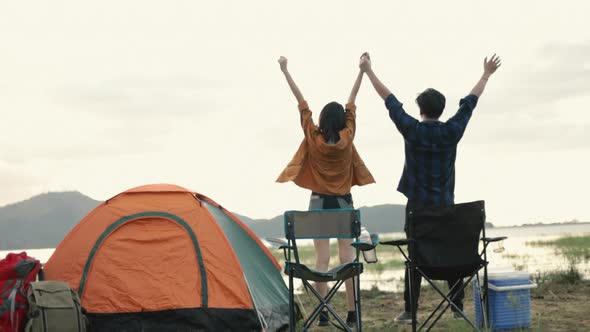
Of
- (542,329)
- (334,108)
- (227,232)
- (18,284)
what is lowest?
(542,329)

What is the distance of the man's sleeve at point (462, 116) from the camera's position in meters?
5.26

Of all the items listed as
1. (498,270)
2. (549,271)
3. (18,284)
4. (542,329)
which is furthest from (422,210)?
(549,271)

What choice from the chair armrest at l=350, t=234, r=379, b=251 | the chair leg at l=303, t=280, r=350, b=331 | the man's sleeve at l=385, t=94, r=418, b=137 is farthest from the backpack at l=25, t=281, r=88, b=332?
the man's sleeve at l=385, t=94, r=418, b=137

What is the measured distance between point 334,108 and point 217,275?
1661 millimetres

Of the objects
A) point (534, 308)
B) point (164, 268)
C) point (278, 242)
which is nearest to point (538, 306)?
point (534, 308)

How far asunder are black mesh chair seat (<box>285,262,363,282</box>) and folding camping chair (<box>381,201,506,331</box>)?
359 mm

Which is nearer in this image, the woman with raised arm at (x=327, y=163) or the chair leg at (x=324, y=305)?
the chair leg at (x=324, y=305)

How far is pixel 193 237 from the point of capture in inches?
230

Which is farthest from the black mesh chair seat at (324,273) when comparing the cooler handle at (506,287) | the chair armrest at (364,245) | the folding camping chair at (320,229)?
the cooler handle at (506,287)

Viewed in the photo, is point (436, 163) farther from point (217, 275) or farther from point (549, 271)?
point (549, 271)

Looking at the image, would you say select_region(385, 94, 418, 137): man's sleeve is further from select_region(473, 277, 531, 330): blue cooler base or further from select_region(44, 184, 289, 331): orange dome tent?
select_region(44, 184, 289, 331): orange dome tent

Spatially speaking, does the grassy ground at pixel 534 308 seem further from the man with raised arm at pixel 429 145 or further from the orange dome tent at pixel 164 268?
the man with raised arm at pixel 429 145

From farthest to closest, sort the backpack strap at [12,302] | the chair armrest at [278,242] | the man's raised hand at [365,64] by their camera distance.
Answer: the man's raised hand at [365,64] → the backpack strap at [12,302] → the chair armrest at [278,242]

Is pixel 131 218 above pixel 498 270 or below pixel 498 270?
above
